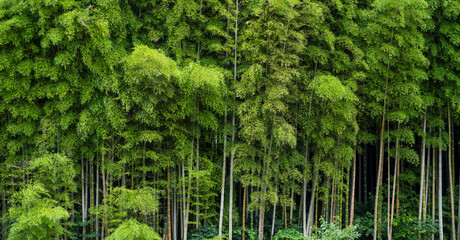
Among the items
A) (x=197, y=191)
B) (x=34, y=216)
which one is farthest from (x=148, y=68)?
(x=34, y=216)

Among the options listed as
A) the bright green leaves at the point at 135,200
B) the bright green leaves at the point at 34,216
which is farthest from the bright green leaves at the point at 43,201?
the bright green leaves at the point at 135,200

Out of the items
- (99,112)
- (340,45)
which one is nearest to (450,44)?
(340,45)

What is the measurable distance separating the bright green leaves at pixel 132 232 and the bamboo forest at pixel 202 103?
0.08 feet

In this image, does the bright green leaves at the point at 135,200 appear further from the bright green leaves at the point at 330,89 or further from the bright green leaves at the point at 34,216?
the bright green leaves at the point at 330,89

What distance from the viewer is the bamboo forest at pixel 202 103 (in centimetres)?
680

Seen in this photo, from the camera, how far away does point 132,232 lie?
626 cm

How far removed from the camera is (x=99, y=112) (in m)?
7.05

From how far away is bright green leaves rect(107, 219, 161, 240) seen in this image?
20.5ft

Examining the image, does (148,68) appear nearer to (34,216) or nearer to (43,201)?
(43,201)

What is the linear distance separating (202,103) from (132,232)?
2.63 m

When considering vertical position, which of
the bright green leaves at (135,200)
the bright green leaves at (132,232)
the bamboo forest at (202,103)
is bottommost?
the bright green leaves at (132,232)

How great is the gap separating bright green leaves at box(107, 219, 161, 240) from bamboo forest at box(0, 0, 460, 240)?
0.02 metres

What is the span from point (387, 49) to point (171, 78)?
421cm

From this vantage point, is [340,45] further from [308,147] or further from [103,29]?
[103,29]
